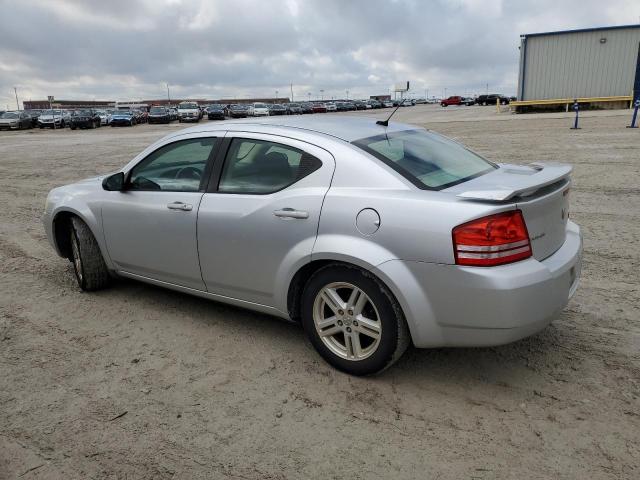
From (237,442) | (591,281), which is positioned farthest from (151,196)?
(591,281)

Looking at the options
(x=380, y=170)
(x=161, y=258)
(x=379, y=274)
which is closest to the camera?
(x=379, y=274)

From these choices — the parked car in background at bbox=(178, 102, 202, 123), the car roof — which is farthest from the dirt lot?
the parked car in background at bbox=(178, 102, 202, 123)

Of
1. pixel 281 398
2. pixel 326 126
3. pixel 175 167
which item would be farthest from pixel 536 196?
pixel 175 167

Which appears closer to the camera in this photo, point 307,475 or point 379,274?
point 307,475

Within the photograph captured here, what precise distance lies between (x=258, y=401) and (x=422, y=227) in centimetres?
137

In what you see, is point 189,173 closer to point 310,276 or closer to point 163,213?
point 163,213

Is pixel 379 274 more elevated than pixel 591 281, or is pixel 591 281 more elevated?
pixel 379 274

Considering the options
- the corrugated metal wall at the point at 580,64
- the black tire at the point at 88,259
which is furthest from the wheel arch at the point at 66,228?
the corrugated metal wall at the point at 580,64

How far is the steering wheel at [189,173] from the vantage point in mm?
3880

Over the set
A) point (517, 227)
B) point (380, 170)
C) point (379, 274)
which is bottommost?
point (379, 274)

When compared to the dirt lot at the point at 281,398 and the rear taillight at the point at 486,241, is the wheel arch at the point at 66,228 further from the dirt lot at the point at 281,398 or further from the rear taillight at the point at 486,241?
the rear taillight at the point at 486,241

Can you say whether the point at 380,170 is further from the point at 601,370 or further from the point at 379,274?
the point at 601,370

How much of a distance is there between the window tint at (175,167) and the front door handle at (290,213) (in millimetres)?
834

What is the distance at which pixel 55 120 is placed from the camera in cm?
4353
